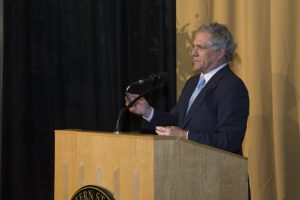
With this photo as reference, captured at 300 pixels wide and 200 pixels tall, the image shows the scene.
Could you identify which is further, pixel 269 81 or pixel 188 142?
pixel 269 81

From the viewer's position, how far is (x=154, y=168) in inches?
67.7

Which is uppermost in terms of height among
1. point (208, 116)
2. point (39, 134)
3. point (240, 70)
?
point (240, 70)

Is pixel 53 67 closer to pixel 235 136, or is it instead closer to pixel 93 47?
pixel 93 47

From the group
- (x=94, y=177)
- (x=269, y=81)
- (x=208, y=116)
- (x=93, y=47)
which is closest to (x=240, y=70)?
(x=269, y=81)

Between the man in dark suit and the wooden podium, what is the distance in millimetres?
245

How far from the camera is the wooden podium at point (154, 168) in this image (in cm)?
174

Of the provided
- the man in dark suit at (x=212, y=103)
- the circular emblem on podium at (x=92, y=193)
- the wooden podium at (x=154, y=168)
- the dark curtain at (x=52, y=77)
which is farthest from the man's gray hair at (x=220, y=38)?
the dark curtain at (x=52, y=77)

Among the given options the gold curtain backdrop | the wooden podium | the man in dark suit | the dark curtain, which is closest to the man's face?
the man in dark suit

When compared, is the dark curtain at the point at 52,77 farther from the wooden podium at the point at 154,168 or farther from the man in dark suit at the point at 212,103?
the wooden podium at the point at 154,168

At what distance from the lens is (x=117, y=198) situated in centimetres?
186

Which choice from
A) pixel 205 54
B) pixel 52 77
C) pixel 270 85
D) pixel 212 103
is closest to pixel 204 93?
pixel 212 103

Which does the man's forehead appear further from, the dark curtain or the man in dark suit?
the dark curtain

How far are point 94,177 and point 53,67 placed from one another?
91.1 inches

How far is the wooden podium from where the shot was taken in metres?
1.74
